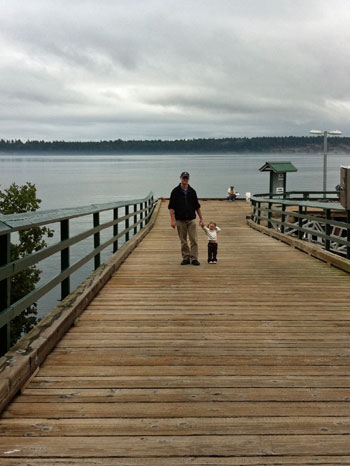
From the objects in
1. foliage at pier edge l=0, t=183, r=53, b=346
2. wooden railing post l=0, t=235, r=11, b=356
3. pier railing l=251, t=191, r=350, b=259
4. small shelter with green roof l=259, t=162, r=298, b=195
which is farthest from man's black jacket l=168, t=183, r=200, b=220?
foliage at pier edge l=0, t=183, r=53, b=346

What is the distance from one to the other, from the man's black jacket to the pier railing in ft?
8.02

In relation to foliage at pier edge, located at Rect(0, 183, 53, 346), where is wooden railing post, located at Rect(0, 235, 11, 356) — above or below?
above

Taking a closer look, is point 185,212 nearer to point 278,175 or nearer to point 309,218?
point 309,218

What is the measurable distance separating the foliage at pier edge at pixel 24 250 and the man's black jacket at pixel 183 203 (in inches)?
876

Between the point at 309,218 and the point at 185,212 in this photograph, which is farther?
the point at 309,218

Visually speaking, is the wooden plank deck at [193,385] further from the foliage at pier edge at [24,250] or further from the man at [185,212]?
the foliage at pier edge at [24,250]

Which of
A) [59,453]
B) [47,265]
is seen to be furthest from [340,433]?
[47,265]

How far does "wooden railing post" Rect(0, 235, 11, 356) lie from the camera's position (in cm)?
390

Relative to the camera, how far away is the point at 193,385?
3.97m

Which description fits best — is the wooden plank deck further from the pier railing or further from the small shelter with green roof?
the small shelter with green roof

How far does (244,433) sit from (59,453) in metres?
1.09

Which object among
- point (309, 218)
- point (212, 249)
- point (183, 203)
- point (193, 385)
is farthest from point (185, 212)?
point (193, 385)

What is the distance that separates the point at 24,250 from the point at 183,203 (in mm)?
28336

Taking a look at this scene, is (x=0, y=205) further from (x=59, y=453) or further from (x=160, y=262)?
(x=59, y=453)
